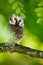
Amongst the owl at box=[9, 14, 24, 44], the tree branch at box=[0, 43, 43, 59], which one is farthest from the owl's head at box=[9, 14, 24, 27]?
the tree branch at box=[0, 43, 43, 59]

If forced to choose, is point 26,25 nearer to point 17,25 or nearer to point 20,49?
point 17,25

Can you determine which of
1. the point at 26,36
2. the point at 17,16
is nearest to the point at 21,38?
the point at 26,36

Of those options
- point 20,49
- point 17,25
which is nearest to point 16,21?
point 17,25

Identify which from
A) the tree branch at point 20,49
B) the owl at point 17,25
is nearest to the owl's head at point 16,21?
the owl at point 17,25

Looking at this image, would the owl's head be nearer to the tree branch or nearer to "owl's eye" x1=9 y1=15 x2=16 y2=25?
"owl's eye" x1=9 y1=15 x2=16 y2=25

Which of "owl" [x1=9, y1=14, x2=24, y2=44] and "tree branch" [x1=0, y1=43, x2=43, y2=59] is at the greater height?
"owl" [x1=9, y1=14, x2=24, y2=44]
